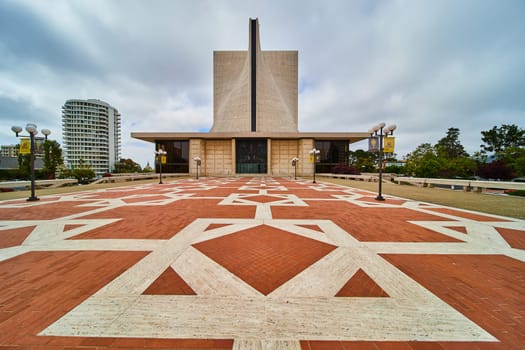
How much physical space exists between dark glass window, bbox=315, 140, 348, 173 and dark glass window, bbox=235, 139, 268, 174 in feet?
34.7

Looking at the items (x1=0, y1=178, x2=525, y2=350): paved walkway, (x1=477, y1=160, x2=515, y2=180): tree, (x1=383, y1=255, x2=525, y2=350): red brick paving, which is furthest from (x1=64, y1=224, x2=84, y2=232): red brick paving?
(x1=477, y1=160, x2=515, y2=180): tree

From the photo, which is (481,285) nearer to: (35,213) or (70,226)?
(70,226)

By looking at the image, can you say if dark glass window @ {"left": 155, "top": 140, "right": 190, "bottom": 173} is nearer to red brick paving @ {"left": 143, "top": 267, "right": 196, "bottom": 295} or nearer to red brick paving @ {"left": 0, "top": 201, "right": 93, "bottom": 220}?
red brick paving @ {"left": 0, "top": 201, "right": 93, "bottom": 220}

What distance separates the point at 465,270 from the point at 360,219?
109 inches

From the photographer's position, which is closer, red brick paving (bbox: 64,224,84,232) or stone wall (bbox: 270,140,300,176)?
red brick paving (bbox: 64,224,84,232)

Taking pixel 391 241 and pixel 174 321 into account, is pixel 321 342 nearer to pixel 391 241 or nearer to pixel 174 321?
pixel 174 321

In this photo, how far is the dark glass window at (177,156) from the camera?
34787mm

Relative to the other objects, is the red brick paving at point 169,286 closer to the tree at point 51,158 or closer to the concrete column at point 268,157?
the concrete column at point 268,157

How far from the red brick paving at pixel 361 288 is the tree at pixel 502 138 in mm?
72651

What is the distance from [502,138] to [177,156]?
82.4m

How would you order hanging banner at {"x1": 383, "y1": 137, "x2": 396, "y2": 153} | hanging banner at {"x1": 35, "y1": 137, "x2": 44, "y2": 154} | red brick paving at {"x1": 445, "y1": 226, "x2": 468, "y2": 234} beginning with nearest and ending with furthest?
red brick paving at {"x1": 445, "y1": 226, "x2": 468, "y2": 234}
hanging banner at {"x1": 383, "y1": 137, "x2": 396, "y2": 153}
hanging banner at {"x1": 35, "y1": 137, "x2": 44, "y2": 154}

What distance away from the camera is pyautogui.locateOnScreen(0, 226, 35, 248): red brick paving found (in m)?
3.96

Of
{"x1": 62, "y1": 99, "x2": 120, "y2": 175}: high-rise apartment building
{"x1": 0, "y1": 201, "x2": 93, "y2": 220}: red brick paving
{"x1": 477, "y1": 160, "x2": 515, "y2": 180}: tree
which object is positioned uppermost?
{"x1": 62, "y1": 99, "x2": 120, "y2": 175}: high-rise apartment building

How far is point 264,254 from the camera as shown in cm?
350
